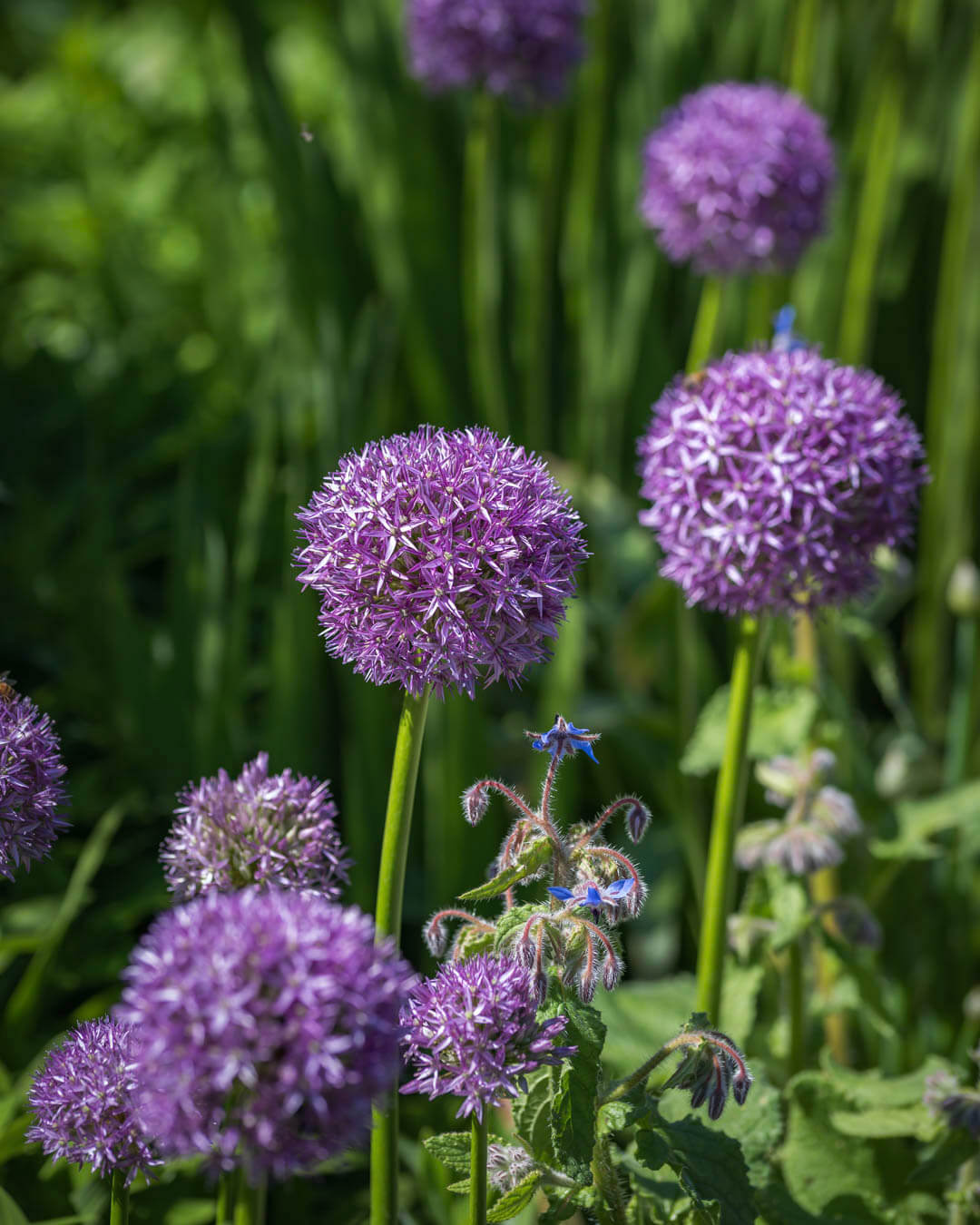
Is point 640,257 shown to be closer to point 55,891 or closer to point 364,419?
point 364,419

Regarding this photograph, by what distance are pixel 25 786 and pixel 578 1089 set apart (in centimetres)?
54

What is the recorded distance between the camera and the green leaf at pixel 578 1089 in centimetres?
108

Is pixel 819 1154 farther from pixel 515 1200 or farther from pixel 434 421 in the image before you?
pixel 434 421

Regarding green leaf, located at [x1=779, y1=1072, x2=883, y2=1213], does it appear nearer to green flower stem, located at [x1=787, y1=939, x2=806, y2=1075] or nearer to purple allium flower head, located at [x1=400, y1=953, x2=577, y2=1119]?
green flower stem, located at [x1=787, y1=939, x2=806, y2=1075]

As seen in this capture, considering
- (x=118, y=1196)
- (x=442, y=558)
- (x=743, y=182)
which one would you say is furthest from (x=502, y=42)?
(x=118, y=1196)

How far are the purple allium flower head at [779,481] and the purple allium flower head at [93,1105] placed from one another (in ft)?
2.65

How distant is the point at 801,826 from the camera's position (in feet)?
5.74

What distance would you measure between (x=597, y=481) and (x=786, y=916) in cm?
131

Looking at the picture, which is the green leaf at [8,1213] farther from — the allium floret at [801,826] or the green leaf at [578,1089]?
the allium floret at [801,826]

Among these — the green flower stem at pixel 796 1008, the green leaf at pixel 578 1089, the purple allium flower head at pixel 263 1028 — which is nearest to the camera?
the purple allium flower head at pixel 263 1028

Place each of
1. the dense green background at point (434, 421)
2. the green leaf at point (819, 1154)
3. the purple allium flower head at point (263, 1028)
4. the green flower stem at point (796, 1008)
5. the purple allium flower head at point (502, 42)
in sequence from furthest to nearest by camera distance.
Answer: the purple allium flower head at point (502, 42), the dense green background at point (434, 421), the green flower stem at point (796, 1008), the green leaf at point (819, 1154), the purple allium flower head at point (263, 1028)

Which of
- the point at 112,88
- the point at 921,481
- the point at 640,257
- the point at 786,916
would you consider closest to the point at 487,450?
the point at 921,481

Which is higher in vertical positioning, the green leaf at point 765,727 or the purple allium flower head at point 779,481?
the purple allium flower head at point 779,481

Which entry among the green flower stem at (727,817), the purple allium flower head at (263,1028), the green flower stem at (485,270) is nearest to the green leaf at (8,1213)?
the purple allium flower head at (263,1028)
